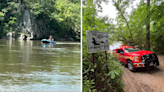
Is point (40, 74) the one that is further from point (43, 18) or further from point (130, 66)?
point (43, 18)

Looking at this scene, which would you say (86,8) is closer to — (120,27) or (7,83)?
(120,27)

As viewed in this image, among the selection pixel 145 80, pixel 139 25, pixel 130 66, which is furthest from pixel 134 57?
pixel 139 25

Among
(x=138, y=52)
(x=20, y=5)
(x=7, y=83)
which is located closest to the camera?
(x=138, y=52)

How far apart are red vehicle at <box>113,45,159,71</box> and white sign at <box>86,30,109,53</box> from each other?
0.15m

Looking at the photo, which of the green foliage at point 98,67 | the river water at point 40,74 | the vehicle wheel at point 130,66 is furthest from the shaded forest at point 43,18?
the vehicle wheel at point 130,66

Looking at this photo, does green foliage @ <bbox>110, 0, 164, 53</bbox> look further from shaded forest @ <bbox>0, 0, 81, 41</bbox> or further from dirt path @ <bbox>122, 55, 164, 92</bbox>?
shaded forest @ <bbox>0, 0, 81, 41</bbox>

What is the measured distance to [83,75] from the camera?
1.74 meters

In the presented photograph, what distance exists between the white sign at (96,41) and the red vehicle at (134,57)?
148 mm

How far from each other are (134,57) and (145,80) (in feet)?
0.82

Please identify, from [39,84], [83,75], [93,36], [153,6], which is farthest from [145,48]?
[39,84]

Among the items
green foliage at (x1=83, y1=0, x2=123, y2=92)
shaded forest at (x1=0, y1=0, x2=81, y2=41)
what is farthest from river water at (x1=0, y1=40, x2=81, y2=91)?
shaded forest at (x1=0, y1=0, x2=81, y2=41)

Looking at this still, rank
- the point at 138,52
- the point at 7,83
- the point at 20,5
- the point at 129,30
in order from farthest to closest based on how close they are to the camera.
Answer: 1. the point at 20,5
2. the point at 7,83
3. the point at 129,30
4. the point at 138,52

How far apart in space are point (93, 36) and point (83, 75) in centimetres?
44

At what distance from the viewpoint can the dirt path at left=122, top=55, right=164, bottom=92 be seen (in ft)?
4.96
